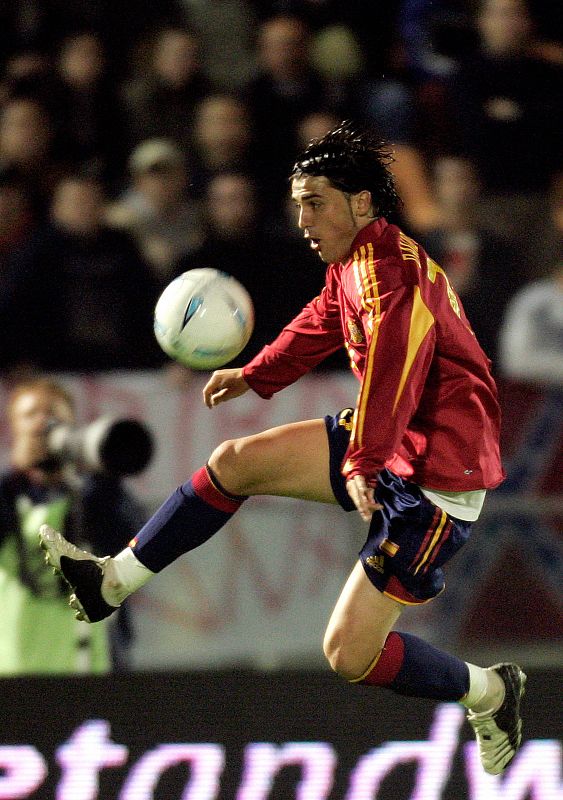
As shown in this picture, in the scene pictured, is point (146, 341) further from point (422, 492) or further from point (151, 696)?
point (422, 492)

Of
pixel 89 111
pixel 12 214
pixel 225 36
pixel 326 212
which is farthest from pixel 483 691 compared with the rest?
pixel 225 36

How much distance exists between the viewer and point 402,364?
3469mm

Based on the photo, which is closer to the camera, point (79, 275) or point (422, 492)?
point (422, 492)

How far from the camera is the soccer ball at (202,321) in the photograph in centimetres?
372

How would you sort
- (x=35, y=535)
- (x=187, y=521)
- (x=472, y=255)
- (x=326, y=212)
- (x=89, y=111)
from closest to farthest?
(x=326, y=212), (x=187, y=521), (x=35, y=535), (x=472, y=255), (x=89, y=111)

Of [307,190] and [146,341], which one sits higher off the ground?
[307,190]

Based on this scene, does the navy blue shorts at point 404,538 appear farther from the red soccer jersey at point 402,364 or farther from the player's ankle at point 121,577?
the player's ankle at point 121,577

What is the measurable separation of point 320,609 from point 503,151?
1.92 metres

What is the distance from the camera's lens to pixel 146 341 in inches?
217

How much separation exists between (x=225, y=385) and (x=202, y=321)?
0.95 feet

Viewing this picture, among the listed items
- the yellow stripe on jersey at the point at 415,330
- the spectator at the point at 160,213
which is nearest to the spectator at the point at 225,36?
the spectator at the point at 160,213

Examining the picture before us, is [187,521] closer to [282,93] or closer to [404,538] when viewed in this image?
[404,538]

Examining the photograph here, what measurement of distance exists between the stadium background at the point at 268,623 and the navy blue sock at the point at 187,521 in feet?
2.14

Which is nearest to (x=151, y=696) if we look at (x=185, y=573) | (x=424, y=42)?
(x=185, y=573)
